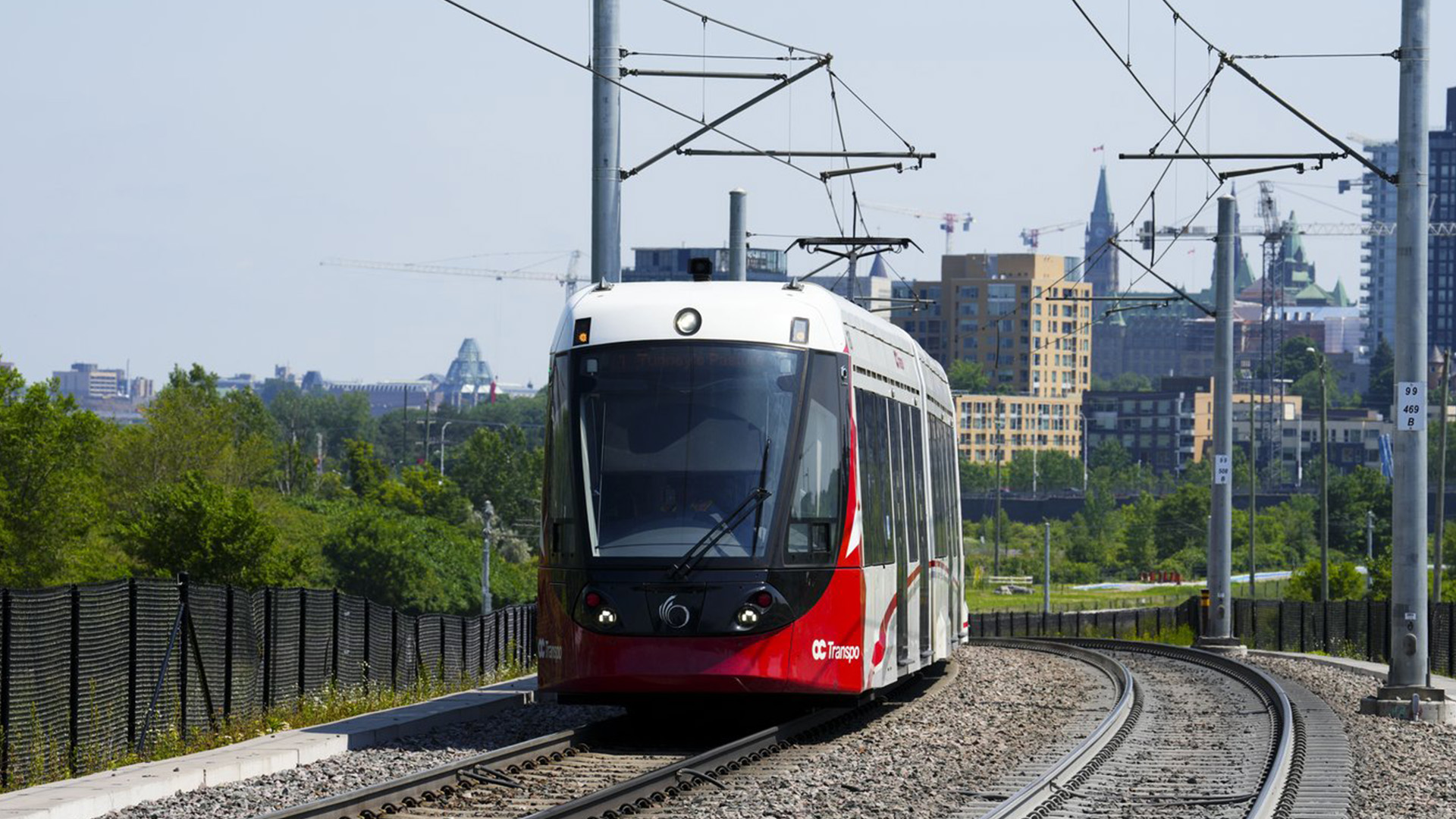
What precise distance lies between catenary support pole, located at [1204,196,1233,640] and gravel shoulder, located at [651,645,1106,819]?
15194 millimetres

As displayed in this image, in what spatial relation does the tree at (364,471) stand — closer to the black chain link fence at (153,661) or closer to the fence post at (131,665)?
the black chain link fence at (153,661)

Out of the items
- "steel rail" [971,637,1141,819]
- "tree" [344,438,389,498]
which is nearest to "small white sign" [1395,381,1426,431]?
"steel rail" [971,637,1141,819]

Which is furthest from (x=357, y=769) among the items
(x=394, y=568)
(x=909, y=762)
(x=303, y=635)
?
(x=394, y=568)

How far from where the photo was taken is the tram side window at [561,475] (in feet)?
52.7

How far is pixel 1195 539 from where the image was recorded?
14200 centimetres

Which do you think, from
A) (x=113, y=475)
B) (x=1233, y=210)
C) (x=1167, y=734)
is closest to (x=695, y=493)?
(x=1167, y=734)

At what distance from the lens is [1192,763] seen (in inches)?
634

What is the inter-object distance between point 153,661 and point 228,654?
133cm

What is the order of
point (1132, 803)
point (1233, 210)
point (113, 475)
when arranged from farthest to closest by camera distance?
point (113, 475) → point (1233, 210) → point (1132, 803)

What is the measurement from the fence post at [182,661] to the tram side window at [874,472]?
5452mm

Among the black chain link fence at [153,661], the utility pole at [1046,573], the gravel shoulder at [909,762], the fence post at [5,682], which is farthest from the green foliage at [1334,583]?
the fence post at [5,682]

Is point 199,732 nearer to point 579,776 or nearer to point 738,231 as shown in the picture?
point 579,776

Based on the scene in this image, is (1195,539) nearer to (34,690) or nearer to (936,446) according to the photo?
(936,446)

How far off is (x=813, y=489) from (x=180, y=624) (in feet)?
17.7
